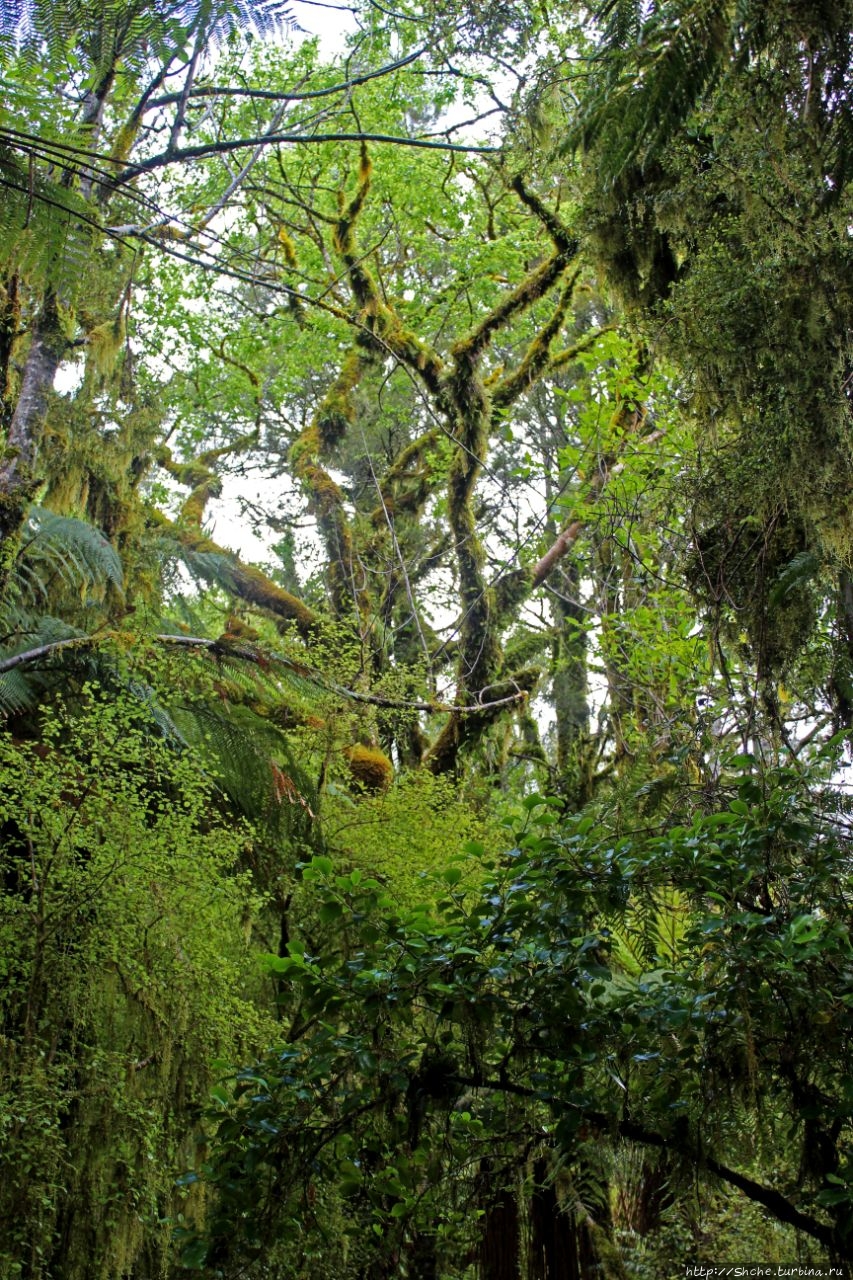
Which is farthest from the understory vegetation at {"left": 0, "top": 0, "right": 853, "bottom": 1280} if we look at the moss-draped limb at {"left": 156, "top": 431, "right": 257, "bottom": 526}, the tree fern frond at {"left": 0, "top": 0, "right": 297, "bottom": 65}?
the moss-draped limb at {"left": 156, "top": 431, "right": 257, "bottom": 526}

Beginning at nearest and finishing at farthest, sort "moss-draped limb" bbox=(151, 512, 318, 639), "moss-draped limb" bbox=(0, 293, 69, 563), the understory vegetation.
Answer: the understory vegetation
"moss-draped limb" bbox=(0, 293, 69, 563)
"moss-draped limb" bbox=(151, 512, 318, 639)

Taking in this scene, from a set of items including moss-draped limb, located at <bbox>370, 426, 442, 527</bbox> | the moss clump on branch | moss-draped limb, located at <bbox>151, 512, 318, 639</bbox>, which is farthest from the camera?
moss-draped limb, located at <bbox>370, 426, 442, 527</bbox>

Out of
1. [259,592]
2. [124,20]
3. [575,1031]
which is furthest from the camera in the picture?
[259,592]

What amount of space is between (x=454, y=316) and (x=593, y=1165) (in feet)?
29.3

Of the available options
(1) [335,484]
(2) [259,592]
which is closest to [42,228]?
(2) [259,592]

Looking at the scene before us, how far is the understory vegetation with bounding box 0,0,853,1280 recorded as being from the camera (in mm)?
2047

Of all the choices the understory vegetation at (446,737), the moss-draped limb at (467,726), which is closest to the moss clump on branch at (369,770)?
the understory vegetation at (446,737)

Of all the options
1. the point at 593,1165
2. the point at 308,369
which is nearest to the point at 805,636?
the point at 593,1165

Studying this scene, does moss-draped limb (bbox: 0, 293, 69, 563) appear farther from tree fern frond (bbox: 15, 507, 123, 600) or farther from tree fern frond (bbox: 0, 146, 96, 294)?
tree fern frond (bbox: 0, 146, 96, 294)

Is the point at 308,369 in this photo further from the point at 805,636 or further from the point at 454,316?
the point at 805,636

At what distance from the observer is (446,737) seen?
7602mm

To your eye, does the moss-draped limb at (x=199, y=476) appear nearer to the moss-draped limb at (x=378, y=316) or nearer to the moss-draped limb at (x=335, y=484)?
the moss-draped limb at (x=335, y=484)

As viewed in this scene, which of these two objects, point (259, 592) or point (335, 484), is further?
point (335, 484)

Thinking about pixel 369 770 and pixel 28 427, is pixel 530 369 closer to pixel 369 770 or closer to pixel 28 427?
pixel 369 770
